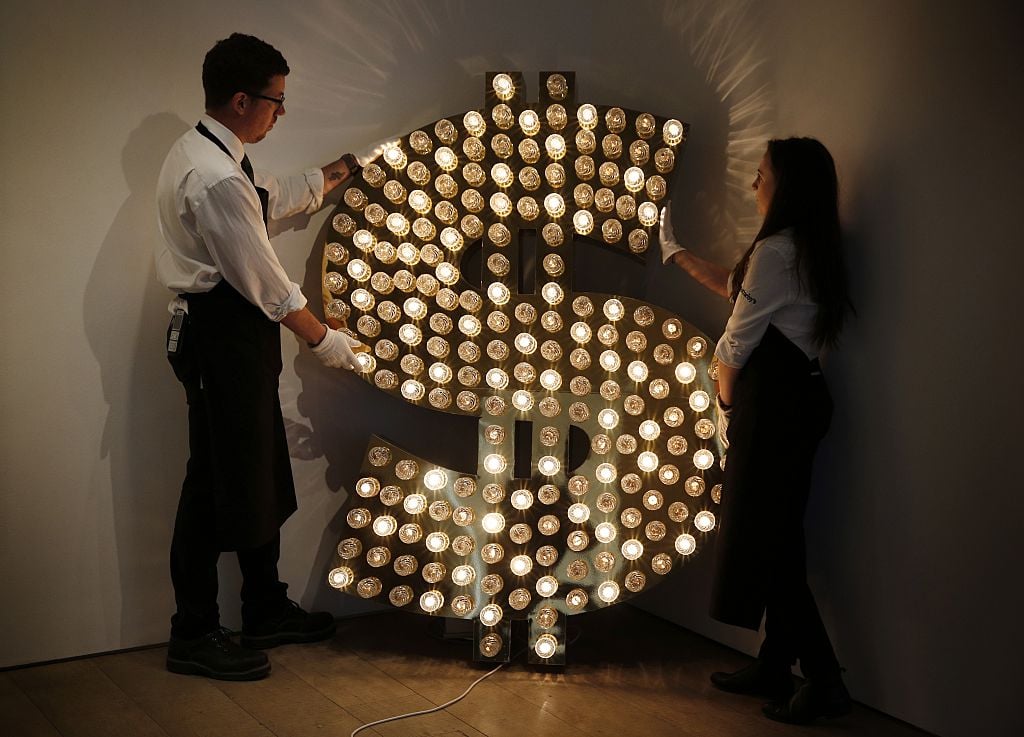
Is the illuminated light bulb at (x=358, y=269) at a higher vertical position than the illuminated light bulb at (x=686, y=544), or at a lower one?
higher

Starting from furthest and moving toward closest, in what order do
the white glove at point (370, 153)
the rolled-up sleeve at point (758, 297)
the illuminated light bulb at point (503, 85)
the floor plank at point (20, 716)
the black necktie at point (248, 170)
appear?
1. the white glove at point (370, 153)
2. the illuminated light bulb at point (503, 85)
3. the black necktie at point (248, 170)
4. the rolled-up sleeve at point (758, 297)
5. the floor plank at point (20, 716)

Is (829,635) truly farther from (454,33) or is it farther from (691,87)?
(454,33)

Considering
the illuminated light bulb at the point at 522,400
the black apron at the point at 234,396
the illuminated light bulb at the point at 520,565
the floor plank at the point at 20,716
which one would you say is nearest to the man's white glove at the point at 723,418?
the illuminated light bulb at the point at 522,400

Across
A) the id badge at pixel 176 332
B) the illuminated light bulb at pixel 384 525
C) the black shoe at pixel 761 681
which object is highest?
the id badge at pixel 176 332

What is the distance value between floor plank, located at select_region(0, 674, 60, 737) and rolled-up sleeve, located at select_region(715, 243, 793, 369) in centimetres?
177

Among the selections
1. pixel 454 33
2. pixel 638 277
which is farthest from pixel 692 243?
pixel 454 33

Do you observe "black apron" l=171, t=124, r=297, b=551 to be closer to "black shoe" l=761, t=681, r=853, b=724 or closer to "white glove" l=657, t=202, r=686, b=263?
"white glove" l=657, t=202, r=686, b=263

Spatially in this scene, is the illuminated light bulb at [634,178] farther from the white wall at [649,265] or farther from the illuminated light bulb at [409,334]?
the illuminated light bulb at [409,334]

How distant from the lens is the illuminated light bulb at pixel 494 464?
2590 mm

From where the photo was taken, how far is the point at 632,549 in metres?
2.56

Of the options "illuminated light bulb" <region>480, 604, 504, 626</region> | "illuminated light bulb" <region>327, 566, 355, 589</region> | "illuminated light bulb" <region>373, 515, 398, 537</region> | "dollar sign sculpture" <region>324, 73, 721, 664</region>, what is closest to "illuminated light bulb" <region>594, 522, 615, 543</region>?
"dollar sign sculpture" <region>324, 73, 721, 664</region>

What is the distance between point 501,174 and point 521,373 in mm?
531

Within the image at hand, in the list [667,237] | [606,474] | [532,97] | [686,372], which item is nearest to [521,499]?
[606,474]

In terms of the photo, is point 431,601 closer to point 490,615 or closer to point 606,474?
point 490,615
